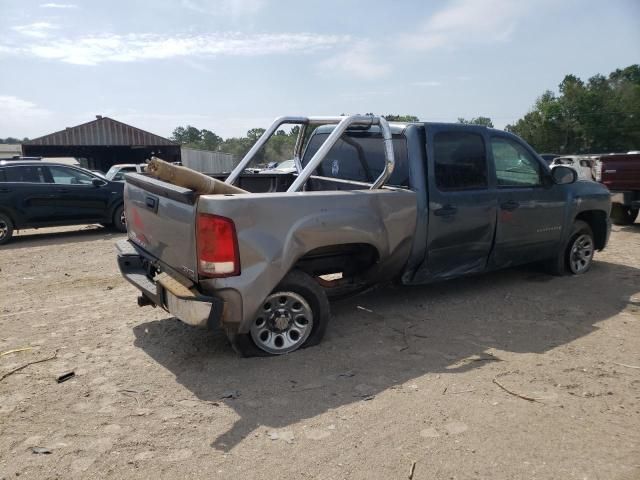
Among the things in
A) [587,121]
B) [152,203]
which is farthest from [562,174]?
[587,121]

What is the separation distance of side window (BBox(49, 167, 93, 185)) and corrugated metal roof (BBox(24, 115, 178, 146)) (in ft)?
82.1

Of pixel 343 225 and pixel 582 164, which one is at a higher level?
pixel 582 164

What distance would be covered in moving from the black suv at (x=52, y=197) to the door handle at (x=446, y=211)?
8439mm

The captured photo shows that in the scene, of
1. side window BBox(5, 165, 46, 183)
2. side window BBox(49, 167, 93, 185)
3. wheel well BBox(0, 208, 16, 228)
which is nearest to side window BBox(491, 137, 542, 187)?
side window BBox(49, 167, 93, 185)

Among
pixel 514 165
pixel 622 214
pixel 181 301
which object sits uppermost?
pixel 514 165

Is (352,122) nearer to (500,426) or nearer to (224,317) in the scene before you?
(224,317)

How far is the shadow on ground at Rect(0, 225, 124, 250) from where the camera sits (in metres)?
10.2

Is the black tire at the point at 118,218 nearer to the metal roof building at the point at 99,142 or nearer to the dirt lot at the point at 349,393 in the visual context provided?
the dirt lot at the point at 349,393

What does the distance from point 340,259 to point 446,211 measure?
1138 millimetres

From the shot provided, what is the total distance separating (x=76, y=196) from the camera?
10797mm

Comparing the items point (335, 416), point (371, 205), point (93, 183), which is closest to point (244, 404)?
point (335, 416)

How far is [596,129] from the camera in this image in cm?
5403

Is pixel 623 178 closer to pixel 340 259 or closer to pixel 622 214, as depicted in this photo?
pixel 622 214

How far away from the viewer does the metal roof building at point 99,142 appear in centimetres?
3309
